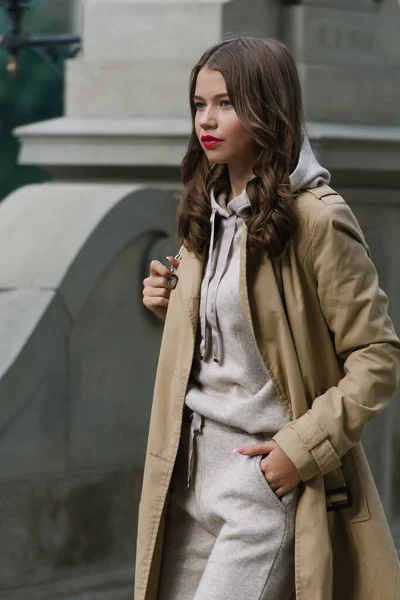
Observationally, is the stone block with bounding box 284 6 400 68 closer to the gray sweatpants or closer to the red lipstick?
the red lipstick

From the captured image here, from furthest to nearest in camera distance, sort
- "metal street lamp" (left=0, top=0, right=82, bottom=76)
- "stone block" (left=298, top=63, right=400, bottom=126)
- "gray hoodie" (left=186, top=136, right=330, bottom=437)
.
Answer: "metal street lamp" (left=0, top=0, right=82, bottom=76)
"stone block" (left=298, top=63, right=400, bottom=126)
"gray hoodie" (left=186, top=136, right=330, bottom=437)

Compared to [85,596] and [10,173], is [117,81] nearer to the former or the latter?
[85,596]

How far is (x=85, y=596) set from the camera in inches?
245

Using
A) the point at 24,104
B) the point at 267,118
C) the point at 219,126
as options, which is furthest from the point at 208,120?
the point at 24,104

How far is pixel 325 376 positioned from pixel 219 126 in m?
0.69

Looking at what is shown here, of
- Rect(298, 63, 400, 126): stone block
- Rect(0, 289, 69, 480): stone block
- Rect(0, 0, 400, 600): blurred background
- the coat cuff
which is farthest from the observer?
Rect(298, 63, 400, 126): stone block

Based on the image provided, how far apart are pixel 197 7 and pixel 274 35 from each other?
44cm

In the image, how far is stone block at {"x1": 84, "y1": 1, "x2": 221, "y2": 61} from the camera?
6.73 metres

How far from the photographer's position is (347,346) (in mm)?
3900

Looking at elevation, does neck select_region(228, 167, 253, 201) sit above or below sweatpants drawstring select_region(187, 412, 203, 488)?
above

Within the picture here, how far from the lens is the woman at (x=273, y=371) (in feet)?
12.6

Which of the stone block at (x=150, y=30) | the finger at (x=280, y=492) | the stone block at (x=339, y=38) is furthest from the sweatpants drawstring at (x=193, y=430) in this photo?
the stone block at (x=339, y=38)

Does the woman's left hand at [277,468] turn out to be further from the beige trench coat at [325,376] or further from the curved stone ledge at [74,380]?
the curved stone ledge at [74,380]

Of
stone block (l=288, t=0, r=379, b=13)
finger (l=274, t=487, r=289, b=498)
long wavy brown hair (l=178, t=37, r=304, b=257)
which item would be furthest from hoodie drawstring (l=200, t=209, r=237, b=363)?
stone block (l=288, t=0, r=379, b=13)
